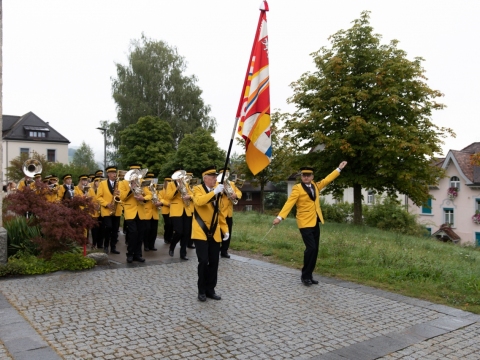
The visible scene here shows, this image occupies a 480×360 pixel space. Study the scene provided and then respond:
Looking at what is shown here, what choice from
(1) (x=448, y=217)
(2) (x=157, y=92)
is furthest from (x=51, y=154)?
(1) (x=448, y=217)

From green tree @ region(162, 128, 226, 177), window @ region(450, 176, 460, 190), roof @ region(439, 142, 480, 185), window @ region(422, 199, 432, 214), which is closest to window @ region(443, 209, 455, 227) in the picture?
window @ region(422, 199, 432, 214)

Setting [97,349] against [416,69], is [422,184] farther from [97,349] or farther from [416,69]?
[97,349]

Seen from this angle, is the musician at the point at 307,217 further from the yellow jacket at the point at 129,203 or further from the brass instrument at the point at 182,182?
the yellow jacket at the point at 129,203

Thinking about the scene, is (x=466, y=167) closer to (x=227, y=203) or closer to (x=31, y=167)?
(x=227, y=203)

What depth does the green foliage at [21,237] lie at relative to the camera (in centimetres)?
916

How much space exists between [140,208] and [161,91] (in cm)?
3778

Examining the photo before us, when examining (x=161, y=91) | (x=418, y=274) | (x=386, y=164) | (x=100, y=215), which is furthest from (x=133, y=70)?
(x=418, y=274)

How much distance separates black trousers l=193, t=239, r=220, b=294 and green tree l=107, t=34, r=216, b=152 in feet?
131

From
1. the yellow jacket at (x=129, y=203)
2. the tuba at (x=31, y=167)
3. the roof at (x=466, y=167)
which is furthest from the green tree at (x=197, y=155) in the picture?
the yellow jacket at (x=129, y=203)

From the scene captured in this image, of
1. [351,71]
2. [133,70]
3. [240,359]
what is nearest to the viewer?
[240,359]

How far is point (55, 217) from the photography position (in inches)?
343

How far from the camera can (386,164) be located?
798 inches

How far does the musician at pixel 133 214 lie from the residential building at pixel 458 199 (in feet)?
114

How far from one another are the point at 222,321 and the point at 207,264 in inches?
49.2
